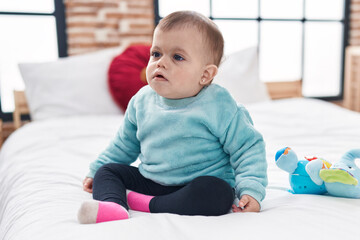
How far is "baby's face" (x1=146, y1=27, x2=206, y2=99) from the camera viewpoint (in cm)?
87

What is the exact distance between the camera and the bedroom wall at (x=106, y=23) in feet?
7.71

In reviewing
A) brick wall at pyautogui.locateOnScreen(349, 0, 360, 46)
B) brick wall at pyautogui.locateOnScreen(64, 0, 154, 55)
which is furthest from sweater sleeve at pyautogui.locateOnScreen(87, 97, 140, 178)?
brick wall at pyautogui.locateOnScreen(349, 0, 360, 46)

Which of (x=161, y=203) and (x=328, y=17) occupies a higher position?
(x=328, y=17)

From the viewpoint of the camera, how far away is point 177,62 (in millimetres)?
881

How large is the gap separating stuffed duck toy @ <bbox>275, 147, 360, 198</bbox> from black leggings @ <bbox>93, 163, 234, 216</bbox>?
0.65ft

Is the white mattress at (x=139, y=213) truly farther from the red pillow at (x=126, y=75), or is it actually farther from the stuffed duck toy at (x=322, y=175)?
the red pillow at (x=126, y=75)

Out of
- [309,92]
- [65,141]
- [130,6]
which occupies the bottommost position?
[309,92]

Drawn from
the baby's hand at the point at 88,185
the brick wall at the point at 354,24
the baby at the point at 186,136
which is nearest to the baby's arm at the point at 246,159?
the baby at the point at 186,136

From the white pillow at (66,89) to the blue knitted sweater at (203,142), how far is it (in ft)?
3.69

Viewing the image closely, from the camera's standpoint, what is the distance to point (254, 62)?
2.30 metres

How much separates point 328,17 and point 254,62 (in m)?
1.31

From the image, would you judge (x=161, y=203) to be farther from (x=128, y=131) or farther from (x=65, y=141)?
(x=65, y=141)

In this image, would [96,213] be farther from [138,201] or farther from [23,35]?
[23,35]

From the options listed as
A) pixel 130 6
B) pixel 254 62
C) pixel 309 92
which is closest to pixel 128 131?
pixel 254 62
